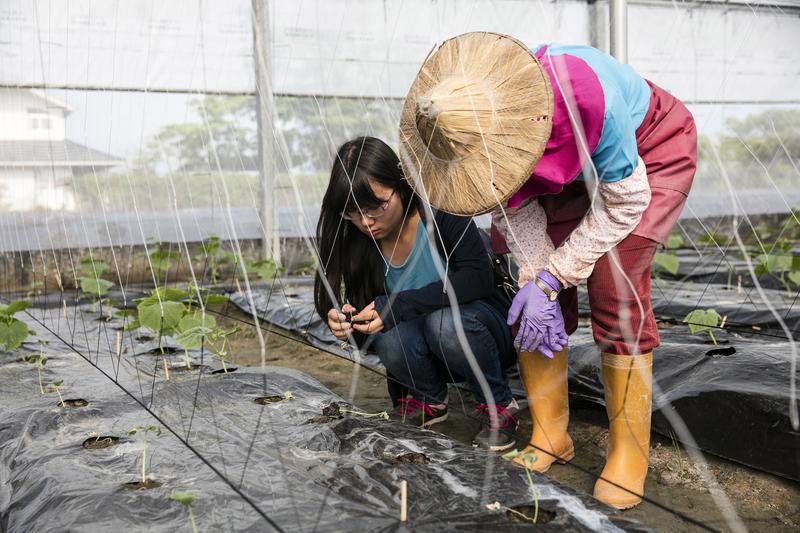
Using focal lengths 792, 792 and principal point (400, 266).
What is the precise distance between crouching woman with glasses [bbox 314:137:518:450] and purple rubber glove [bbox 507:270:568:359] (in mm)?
358

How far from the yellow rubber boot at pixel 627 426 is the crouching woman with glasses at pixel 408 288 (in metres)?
0.44

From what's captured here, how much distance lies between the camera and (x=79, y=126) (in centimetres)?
532

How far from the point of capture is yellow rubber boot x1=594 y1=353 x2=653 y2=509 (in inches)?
67.2

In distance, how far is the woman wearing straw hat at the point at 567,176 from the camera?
1.55 meters

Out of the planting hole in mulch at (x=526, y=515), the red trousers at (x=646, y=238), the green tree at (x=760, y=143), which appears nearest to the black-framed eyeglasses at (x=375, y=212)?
the red trousers at (x=646, y=238)

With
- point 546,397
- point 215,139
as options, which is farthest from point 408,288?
point 215,139

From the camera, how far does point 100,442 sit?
188 centimetres

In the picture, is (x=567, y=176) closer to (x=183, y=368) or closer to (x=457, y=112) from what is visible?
(x=457, y=112)

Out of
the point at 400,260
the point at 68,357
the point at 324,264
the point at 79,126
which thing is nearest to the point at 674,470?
the point at 400,260

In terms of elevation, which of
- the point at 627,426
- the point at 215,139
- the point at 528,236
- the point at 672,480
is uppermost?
the point at 215,139

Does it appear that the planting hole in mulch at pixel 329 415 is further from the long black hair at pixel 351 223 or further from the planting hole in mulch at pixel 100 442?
the planting hole in mulch at pixel 100 442

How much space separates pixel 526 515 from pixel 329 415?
0.76 metres

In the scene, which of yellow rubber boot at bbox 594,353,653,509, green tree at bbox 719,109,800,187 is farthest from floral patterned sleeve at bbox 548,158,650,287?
green tree at bbox 719,109,800,187

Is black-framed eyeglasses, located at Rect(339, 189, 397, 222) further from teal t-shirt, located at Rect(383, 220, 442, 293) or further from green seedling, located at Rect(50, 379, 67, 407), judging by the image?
green seedling, located at Rect(50, 379, 67, 407)
